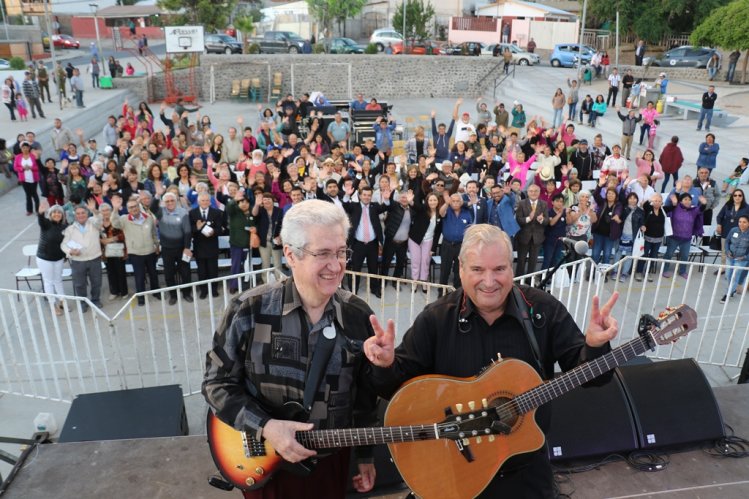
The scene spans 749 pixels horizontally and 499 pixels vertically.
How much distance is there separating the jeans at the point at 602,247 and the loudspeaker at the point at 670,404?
4695 millimetres

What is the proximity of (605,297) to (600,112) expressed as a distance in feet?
45.0

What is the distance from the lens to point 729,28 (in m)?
23.8

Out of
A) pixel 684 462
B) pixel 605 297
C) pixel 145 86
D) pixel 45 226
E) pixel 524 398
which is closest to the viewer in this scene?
pixel 524 398

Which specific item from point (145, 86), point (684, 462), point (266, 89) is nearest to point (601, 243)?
point (684, 462)

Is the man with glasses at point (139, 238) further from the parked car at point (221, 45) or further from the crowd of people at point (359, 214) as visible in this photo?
the parked car at point (221, 45)

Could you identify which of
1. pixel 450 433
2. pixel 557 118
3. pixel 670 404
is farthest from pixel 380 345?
pixel 557 118

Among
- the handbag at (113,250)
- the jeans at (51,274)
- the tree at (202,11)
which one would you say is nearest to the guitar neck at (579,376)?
the handbag at (113,250)

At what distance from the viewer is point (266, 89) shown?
2703 centimetres

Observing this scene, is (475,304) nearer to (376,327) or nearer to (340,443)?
(376,327)

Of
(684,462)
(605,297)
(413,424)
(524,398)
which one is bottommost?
(605,297)

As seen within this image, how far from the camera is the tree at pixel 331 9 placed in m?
37.8

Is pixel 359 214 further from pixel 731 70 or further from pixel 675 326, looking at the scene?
pixel 731 70

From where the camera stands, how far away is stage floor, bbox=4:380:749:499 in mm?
3877

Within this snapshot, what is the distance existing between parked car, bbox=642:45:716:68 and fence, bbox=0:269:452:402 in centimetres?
2648
